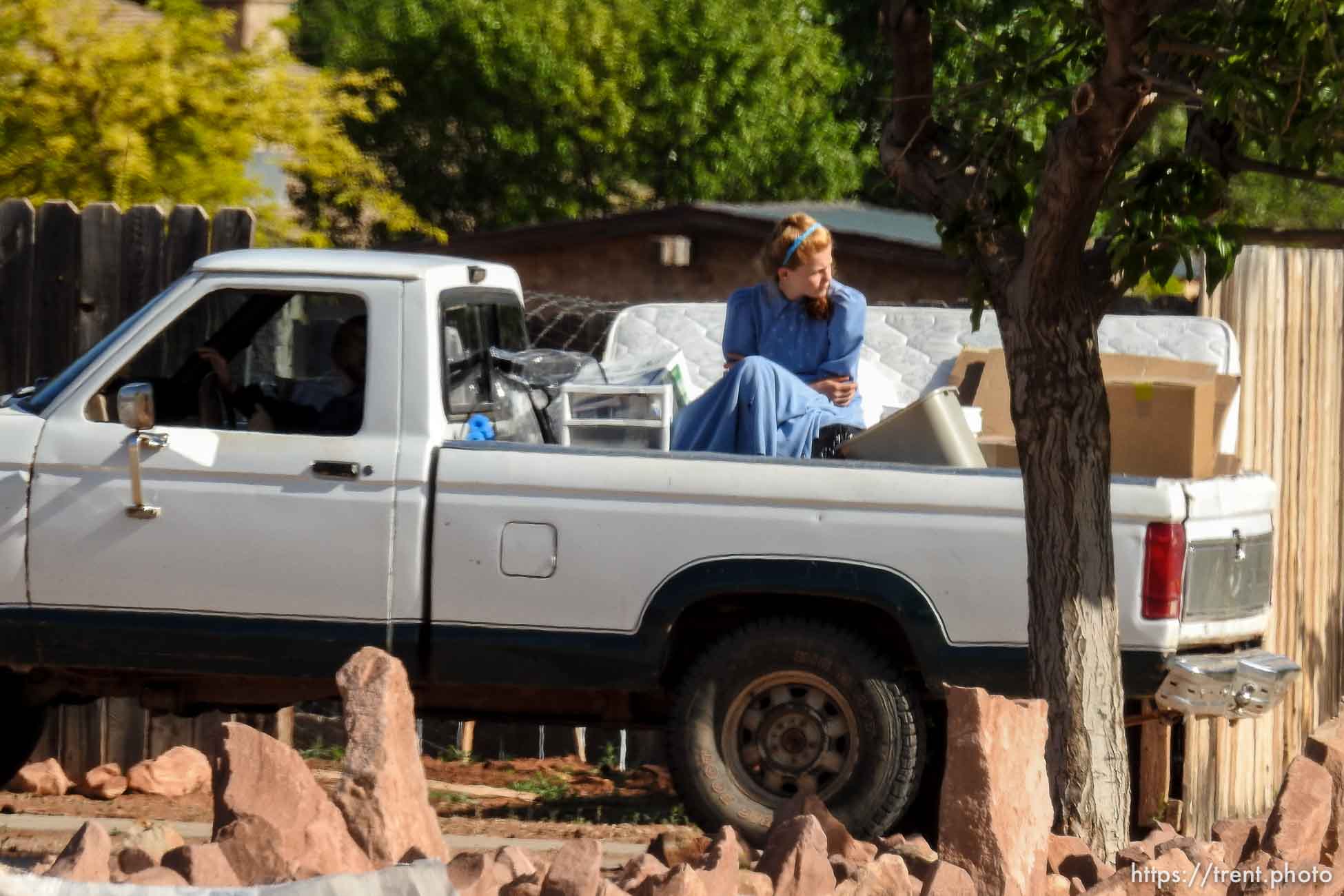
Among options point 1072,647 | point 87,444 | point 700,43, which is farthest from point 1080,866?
point 700,43

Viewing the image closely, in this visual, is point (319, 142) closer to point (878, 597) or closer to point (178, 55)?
point (178, 55)

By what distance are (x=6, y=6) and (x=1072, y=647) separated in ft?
31.0

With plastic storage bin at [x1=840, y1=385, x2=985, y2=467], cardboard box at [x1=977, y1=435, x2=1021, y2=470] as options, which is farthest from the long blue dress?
cardboard box at [x1=977, y1=435, x2=1021, y2=470]

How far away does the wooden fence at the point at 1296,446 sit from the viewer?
25.1ft

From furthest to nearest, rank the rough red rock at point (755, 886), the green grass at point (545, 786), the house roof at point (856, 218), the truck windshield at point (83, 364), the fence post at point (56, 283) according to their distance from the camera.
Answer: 1. the house roof at point (856, 218)
2. the fence post at point (56, 283)
3. the green grass at point (545, 786)
4. the truck windshield at point (83, 364)
5. the rough red rock at point (755, 886)

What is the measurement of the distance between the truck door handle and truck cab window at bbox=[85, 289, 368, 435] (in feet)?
0.46

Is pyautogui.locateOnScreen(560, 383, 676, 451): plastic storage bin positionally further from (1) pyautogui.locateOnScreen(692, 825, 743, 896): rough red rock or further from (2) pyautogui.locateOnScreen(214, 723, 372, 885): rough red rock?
(1) pyautogui.locateOnScreen(692, 825, 743, 896): rough red rock

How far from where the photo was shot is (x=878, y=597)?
5.78m

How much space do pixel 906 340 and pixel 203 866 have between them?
6.07m

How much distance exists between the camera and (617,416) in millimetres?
6699

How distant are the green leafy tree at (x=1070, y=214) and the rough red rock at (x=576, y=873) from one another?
5.19 feet

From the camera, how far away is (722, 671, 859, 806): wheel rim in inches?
234

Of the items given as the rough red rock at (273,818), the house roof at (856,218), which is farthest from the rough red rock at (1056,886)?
the house roof at (856,218)

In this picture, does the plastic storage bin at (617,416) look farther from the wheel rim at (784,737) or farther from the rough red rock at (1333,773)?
the rough red rock at (1333,773)
